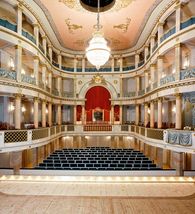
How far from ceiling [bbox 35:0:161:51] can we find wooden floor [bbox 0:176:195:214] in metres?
11.3

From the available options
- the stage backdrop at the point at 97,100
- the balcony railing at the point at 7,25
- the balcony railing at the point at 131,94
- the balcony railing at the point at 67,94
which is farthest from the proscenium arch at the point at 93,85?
the balcony railing at the point at 7,25

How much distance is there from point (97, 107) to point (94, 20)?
34.2ft

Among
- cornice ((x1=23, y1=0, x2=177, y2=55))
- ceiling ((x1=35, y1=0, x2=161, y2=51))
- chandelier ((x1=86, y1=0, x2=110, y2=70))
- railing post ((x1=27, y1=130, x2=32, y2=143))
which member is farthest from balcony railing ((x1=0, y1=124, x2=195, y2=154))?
ceiling ((x1=35, y1=0, x2=161, y2=51))

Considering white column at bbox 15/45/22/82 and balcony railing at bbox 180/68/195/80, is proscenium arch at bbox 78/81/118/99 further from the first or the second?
balcony railing at bbox 180/68/195/80

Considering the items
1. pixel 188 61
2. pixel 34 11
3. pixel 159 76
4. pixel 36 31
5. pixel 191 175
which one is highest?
pixel 34 11

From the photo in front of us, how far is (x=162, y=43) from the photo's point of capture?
44.1 ft

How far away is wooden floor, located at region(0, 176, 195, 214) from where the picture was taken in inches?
268

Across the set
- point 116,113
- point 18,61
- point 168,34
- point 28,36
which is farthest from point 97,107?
point 18,61

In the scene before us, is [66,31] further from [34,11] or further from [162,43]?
[162,43]

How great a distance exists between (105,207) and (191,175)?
7102 mm

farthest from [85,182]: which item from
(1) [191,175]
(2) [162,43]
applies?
(2) [162,43]

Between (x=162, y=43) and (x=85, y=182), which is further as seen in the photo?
(x=162, y=43)

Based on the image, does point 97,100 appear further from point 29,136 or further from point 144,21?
point 29,136

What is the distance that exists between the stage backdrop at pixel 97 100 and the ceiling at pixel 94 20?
18.5 feet
